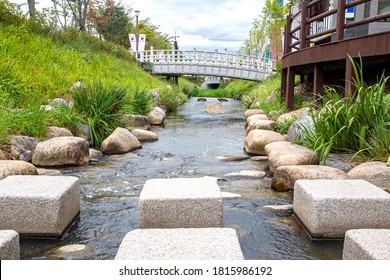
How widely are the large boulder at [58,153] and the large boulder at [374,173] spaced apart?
167 inches

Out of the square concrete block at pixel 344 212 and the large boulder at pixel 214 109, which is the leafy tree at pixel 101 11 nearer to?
the large boulder at pixel 214 109

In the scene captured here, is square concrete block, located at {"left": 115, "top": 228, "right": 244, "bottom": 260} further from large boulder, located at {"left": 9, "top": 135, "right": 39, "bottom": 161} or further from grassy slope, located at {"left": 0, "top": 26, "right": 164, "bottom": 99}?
grassy slope, located at {"left": 0, "top": 26, "right": 164, "bottom": 99}

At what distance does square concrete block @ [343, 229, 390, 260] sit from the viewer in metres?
2.55

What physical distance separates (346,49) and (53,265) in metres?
6.65

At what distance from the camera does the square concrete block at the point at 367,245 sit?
2551mm

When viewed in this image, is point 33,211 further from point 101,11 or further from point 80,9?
point 101,11

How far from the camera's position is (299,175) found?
5133mm

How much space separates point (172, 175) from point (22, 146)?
2.53m

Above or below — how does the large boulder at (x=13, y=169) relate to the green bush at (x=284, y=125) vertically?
below

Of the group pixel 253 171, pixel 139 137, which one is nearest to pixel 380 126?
pixel 253 171

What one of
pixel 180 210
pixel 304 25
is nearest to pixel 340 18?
pixel 304 25

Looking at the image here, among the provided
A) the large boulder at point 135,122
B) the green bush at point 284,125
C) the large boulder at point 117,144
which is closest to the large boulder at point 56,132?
the large boulder at point 117,144

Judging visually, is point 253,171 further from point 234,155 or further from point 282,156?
point 234,155

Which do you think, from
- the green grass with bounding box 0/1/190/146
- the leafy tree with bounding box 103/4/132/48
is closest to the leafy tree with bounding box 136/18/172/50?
the leafy tree with bounding box 103/4/132/48
